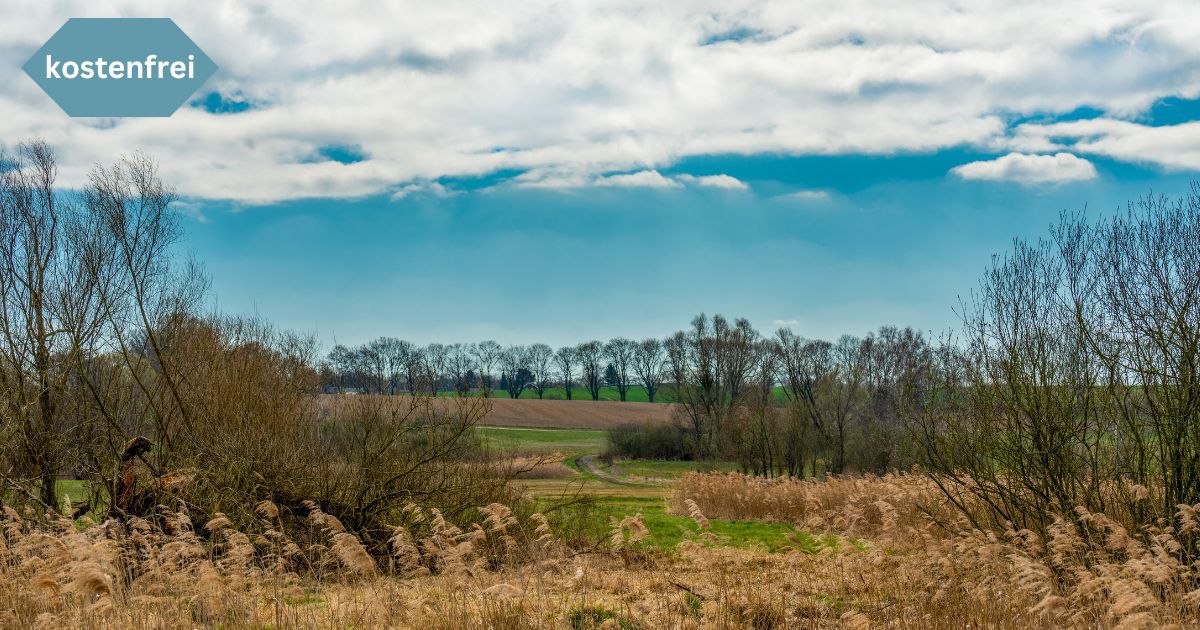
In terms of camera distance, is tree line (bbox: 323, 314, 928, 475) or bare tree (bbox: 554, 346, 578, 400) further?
bare tree (bbox: 554, 346, 578, 400)

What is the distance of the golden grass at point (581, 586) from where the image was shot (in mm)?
7777

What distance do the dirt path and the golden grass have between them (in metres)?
30.9

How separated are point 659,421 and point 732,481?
32797 mm

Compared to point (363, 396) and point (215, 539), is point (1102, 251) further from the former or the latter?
point (215, 539)

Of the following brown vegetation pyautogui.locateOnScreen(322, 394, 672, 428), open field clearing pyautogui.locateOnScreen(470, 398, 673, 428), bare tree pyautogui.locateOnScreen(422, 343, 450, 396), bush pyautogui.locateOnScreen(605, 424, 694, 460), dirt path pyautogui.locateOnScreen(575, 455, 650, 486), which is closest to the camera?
bare tree pyautogui.locateOnScreen(422, 343, 450, 396)

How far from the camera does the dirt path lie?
45.0 m

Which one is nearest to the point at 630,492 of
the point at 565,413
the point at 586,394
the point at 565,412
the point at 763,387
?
the point at 763,387

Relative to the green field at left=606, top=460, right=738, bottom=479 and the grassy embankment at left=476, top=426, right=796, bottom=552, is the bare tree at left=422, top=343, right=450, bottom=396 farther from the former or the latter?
the green field at left=606, top=460, right=738, bottom=479

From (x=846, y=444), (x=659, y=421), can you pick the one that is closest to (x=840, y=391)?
(x=846, y=444)

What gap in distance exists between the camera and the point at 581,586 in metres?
10.5

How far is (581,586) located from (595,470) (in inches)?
1671

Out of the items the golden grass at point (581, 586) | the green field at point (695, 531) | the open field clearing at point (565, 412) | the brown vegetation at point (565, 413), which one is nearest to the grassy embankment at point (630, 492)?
the green field at point (695, 531)

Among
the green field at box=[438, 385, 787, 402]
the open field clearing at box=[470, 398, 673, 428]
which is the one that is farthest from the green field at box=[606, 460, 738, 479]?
the green field at box=[438, 385, 787, 402]

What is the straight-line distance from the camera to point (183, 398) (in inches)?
630
